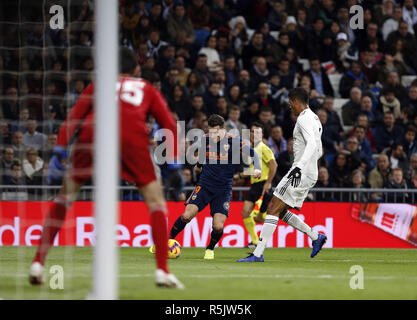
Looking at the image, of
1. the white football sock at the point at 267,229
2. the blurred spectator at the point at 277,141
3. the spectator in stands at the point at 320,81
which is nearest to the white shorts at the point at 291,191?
the white football sock at the point at 267,229

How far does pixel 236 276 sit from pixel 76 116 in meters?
2.50

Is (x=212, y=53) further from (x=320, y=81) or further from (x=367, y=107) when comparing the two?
(x=367, y=107)

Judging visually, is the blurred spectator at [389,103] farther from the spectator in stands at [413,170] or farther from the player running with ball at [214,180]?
the player running with ball at [214,180]

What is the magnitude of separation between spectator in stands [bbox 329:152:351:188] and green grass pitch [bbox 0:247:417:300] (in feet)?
8.47

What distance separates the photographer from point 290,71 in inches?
660

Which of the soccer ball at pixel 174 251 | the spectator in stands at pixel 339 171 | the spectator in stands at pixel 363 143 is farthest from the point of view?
the spectator in stands at pixel 363 143

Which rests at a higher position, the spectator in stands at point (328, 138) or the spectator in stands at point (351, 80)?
the spectator in stands at point (351, 80)

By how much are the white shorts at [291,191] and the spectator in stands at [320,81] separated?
7.18m

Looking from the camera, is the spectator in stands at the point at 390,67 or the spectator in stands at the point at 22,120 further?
the spectator in stands at the point at 390,67

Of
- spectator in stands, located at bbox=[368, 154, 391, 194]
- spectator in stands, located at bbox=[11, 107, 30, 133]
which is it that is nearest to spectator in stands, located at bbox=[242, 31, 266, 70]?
spectator in stands, located at bbox=[368, 154, 391, 194]

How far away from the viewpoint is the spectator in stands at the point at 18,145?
10.1m

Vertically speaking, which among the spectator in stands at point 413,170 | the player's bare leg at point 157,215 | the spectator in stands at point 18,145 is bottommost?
the player's bare leg at point 157,215
